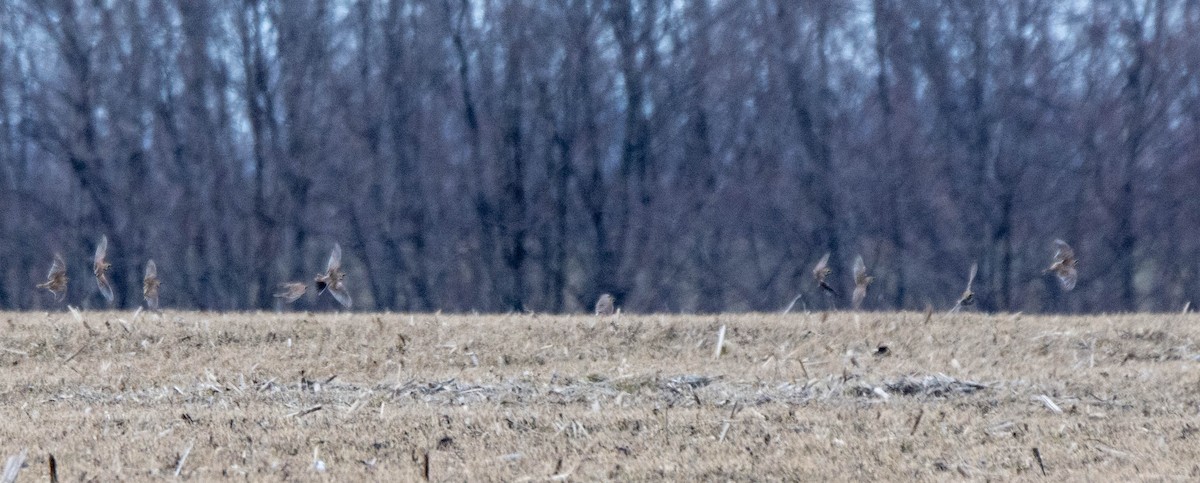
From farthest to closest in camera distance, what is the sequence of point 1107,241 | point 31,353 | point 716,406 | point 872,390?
1. point 1107,241
2. point 31,353
3. point 872,390
4. point 716,406

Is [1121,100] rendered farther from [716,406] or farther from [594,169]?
[716,406]

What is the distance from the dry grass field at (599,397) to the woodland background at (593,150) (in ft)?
38.2

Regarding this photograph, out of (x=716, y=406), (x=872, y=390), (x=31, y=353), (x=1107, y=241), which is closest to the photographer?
(x=716, y=406)

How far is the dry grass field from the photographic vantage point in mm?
5562

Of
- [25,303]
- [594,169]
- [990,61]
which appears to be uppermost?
[990,61]

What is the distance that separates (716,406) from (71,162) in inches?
724

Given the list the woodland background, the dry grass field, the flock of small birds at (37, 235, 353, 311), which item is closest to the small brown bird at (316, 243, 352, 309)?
the flock of small birds at (37, 235, 353, 311)

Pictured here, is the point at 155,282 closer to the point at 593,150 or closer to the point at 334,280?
the point at 334,280

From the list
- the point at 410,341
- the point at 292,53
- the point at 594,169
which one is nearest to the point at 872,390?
the point at 410,341

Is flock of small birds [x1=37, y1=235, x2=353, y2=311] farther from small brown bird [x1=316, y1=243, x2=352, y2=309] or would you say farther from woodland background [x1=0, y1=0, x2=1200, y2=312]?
woodland background [x1=0, y1=0, x2=1200, y2=312]

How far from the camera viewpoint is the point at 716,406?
680cm

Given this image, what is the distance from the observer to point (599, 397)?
719 cm

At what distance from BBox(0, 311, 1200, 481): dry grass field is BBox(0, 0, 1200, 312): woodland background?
458 inches

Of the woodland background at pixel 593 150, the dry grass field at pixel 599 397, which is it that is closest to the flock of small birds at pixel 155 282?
the dry grass field at pixel 599 397
